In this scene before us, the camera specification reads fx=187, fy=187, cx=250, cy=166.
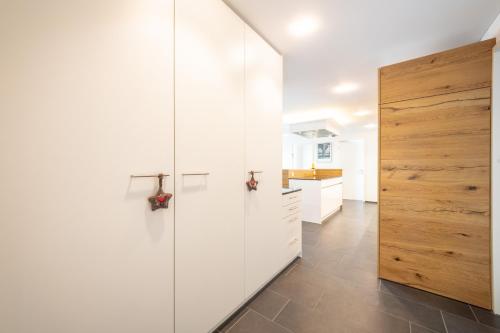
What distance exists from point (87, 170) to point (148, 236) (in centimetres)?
43

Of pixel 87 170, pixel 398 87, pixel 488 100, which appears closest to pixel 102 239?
pixel 87 170

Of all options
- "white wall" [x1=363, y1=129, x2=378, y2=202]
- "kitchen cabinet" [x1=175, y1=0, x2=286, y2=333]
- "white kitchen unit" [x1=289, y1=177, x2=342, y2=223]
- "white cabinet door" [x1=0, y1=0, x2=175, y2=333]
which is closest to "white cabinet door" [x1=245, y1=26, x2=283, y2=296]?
"kitchen cabinet" [x1=175, y1=0, x2=286, y2=333]

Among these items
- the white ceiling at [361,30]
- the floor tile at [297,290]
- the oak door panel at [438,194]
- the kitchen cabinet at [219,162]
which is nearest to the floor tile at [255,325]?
the kitchen cabinet at [219,162]

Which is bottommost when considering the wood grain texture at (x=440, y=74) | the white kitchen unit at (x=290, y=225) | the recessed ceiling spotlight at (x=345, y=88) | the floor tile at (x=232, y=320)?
the floor tile at (x=232, y=320)

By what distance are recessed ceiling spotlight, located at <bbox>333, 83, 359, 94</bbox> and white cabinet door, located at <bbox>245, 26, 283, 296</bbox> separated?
61.9 inches

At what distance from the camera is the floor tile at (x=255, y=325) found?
1.37m

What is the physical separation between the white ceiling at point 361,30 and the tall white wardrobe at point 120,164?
0.39 meters

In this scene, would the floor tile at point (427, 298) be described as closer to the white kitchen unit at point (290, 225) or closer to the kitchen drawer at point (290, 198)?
the white kitchen unit at point (290, 225)

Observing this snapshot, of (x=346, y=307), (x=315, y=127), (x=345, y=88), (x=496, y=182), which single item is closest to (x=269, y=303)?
(x=346, y=307)

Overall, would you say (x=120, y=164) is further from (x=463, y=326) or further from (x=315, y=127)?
(x=315, y=127)

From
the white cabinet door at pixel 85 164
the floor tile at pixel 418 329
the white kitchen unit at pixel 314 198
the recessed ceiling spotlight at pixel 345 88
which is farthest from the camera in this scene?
the white kitchen unit at pixel 314 198

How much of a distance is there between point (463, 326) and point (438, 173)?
1.18m

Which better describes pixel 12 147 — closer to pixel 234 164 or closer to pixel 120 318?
pixel 120 318

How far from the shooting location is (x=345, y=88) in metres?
3.18
